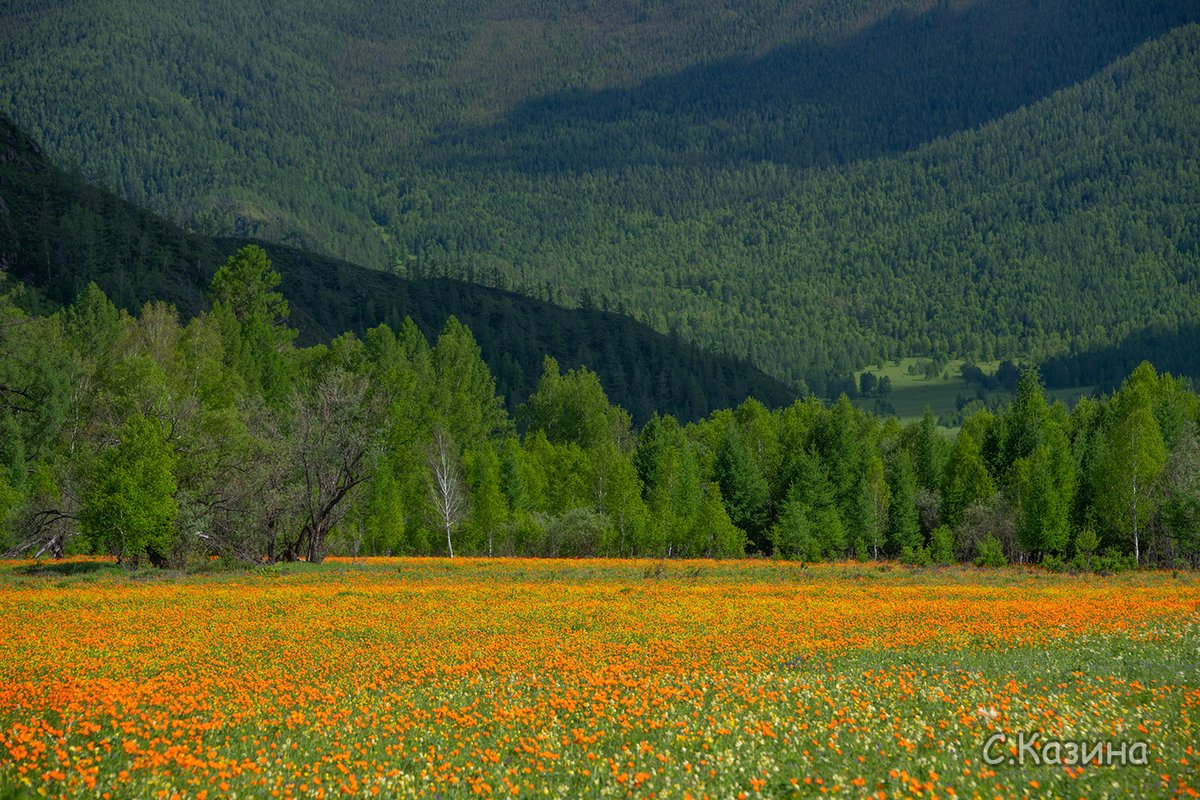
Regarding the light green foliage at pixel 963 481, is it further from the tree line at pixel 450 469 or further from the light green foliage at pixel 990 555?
the light green foliage at pixel 990 555

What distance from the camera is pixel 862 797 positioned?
11953mm

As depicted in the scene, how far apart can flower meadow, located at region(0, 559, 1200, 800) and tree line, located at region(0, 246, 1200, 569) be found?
17358 mm

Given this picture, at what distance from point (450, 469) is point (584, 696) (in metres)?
71.3

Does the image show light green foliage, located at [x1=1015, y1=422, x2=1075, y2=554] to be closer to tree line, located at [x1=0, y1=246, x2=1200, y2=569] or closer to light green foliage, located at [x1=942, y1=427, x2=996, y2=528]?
tree line, located at [x1=0, y1=246, x2=1200, y2=569]

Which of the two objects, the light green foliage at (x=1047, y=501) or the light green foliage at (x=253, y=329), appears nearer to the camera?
the light green foliage at (x=1047, y=501)

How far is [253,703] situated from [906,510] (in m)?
77.6

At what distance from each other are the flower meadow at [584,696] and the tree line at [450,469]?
1736 cm

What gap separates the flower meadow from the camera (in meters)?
12.7

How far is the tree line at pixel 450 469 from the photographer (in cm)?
5241

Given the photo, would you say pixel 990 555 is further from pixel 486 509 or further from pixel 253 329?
pixel 253 329

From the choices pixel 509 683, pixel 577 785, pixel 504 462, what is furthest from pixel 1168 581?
pixel 504 462

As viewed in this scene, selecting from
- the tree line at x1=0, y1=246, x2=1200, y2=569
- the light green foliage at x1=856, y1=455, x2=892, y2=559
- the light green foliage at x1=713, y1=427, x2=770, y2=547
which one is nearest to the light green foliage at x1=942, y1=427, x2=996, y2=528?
the tree line at x1=0, y1=246, x2=1200, y2=569

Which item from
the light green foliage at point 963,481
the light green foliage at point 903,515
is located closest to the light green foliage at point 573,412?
the light green foliage at point 903,515

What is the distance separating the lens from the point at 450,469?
3455 inches
